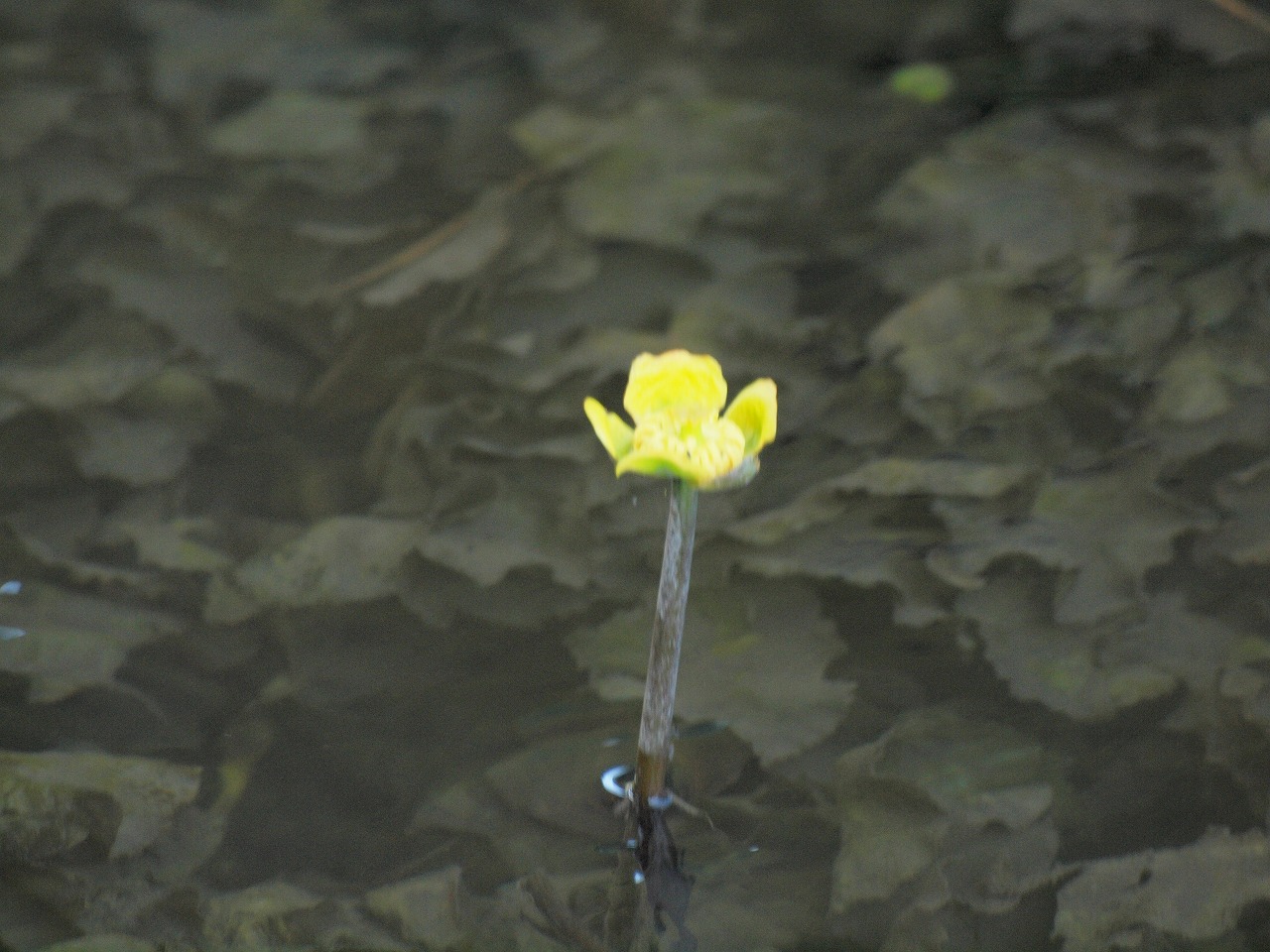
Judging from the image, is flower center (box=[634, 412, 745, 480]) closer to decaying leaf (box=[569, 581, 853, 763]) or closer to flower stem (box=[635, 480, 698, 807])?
flower stem (box=[635, 480, 698, 807])

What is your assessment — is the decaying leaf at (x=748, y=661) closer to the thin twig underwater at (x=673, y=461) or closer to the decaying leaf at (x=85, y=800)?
the thin twig underwater at (x=673, y=461)

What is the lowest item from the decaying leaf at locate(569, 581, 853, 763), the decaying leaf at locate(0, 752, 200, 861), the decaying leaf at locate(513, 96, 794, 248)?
the decaying leaf at locate(0, 752, 200, 861)

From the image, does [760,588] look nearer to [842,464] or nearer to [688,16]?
[842,464]

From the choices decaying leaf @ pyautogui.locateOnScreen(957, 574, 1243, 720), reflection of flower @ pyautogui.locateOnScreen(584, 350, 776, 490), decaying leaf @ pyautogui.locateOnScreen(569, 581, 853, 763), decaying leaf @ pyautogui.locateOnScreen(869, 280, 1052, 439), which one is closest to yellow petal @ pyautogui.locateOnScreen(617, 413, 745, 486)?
reflection of flower @ pyautogui.locateOnScreen(584, 350, 776, 490)

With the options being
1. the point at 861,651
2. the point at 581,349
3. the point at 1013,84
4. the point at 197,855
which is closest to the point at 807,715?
the point at 861,651

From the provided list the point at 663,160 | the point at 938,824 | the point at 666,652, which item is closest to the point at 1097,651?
the point at 938,824

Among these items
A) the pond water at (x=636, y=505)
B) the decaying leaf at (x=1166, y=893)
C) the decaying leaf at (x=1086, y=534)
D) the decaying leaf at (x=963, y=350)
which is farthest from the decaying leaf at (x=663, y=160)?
the decaying leaf at (x=1166, y=893)

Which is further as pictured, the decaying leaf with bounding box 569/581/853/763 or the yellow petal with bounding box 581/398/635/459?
the decaying leaf with bounding box 569/581/853/763
